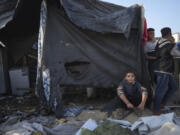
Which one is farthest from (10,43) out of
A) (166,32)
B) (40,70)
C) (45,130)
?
(166,32)

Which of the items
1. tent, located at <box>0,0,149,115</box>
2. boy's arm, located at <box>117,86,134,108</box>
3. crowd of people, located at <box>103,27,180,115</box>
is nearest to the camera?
boy's arm, located at <box>117,86,134,108</box>

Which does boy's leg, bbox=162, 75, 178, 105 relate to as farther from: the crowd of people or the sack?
the sack

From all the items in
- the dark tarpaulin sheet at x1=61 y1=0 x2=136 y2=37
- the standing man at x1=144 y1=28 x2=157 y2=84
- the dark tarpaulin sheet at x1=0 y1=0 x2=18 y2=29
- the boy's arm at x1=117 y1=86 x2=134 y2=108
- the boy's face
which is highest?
the dark tarpaulin sheet at x1=0 y1=0 x2=18 y2=29

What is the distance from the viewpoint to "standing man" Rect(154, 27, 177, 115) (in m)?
3.67

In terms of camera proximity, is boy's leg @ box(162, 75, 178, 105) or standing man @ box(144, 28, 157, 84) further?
standing man @ box(144, 28, 157, 84)

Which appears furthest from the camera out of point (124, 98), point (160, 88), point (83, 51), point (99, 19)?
point (83, 51)

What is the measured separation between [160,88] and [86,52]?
1740 mm

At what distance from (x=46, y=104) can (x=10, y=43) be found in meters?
3.11

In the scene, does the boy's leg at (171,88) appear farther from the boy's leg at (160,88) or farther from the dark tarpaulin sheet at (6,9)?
the dark tarpaulin sheet at (6,9)

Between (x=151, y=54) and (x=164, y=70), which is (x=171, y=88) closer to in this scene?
(x=164, y=70)

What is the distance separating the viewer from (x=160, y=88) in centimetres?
373

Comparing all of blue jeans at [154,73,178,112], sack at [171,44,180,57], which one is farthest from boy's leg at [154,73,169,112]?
sack at [171,44,180,57]

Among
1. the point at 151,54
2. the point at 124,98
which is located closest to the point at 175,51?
the point at 151,54

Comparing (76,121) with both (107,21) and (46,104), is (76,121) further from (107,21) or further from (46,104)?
(107,21)
